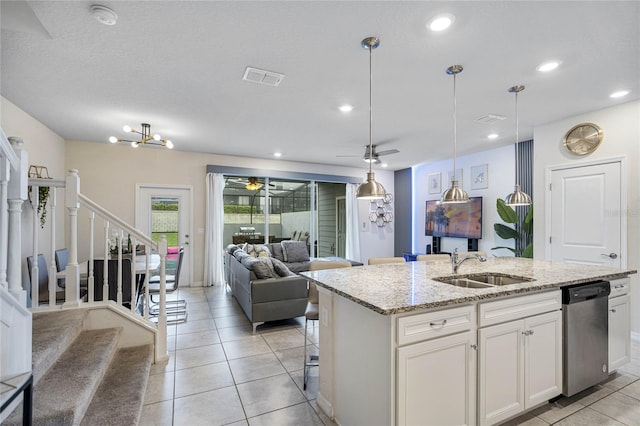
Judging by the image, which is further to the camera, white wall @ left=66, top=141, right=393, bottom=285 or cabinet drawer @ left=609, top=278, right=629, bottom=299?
white wall @ left=66, top=141, right=393, bottom=285

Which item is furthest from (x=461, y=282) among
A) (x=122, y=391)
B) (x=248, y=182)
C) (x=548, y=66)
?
(x=248, y=182)

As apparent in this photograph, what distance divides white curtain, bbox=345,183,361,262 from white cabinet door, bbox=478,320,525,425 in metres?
5.61

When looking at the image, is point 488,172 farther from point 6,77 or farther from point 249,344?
point 6,77

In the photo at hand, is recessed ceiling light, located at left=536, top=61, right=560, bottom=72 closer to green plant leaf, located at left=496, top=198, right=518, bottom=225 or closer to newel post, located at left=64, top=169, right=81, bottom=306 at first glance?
green plant leaf, located at left=496, top=198, right=518, bottom=225

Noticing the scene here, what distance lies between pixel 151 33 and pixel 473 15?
7.39 ft

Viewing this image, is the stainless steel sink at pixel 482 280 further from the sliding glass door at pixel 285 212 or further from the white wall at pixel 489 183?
the sliding glass door at pixel 285 212

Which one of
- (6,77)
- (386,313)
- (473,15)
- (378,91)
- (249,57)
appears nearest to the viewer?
(386,313)

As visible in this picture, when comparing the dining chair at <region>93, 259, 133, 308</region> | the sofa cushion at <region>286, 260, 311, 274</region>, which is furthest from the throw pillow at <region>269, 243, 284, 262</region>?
the dining chair at <region>93, 259, 133, 308</region>

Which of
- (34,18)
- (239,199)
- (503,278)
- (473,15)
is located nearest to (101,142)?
(239,199)

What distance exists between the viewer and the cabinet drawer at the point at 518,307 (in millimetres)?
1899

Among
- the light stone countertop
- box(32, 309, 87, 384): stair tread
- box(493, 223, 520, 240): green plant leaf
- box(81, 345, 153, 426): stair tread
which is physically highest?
box(493, 223, 520, 240): green plant leaf

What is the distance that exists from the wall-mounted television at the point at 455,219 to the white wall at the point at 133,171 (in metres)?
3.93

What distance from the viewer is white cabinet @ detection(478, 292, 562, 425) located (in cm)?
189

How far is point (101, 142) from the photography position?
5363 millimetres
